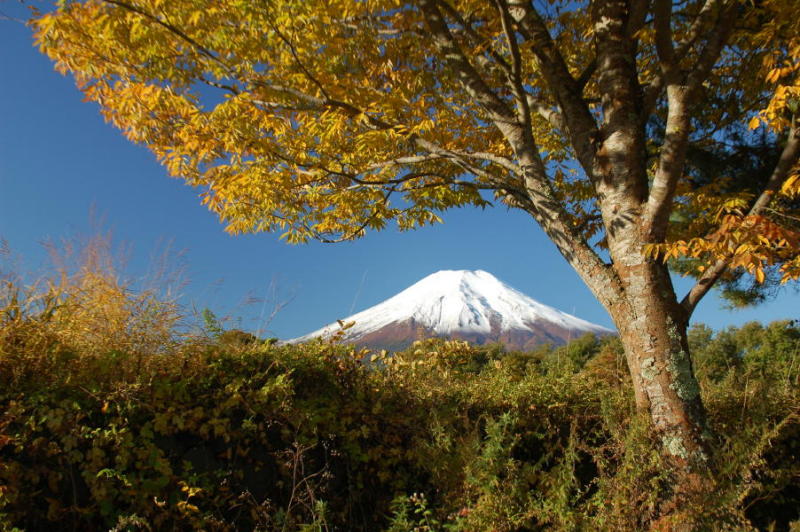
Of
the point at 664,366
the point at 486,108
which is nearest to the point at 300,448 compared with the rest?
the point at 664,366

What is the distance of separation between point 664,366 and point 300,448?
2801 mm

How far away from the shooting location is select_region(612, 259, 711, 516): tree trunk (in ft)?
11.8

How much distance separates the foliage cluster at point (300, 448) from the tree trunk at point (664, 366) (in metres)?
0.16

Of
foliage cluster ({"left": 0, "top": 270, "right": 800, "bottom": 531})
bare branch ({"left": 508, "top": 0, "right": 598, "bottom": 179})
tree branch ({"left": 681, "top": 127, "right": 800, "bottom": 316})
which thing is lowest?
foliage cluster ({"left": 0, "top": 270, "right": 800, "bottom": 531})

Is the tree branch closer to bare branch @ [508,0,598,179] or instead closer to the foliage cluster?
the foliage cluster

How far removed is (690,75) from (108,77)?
5.45 meters

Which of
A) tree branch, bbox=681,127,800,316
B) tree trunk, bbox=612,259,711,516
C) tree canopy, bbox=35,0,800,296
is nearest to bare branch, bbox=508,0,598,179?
tree canopy, bbox=35,0,800,296

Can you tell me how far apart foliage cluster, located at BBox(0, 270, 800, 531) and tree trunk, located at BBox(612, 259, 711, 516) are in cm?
16

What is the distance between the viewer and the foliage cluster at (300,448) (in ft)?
8.94

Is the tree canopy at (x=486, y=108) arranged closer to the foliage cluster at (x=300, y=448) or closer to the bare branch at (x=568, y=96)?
the bare branch at (x=568, y=96)

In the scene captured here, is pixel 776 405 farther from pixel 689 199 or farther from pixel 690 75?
pixel 690 75

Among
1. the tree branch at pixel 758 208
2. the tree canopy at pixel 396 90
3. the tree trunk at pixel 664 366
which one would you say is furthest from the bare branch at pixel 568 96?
the tree branch at pixel 758 208

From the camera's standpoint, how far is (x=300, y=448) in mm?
3246

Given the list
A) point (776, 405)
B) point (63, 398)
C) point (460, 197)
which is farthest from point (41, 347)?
point (776, 405)
